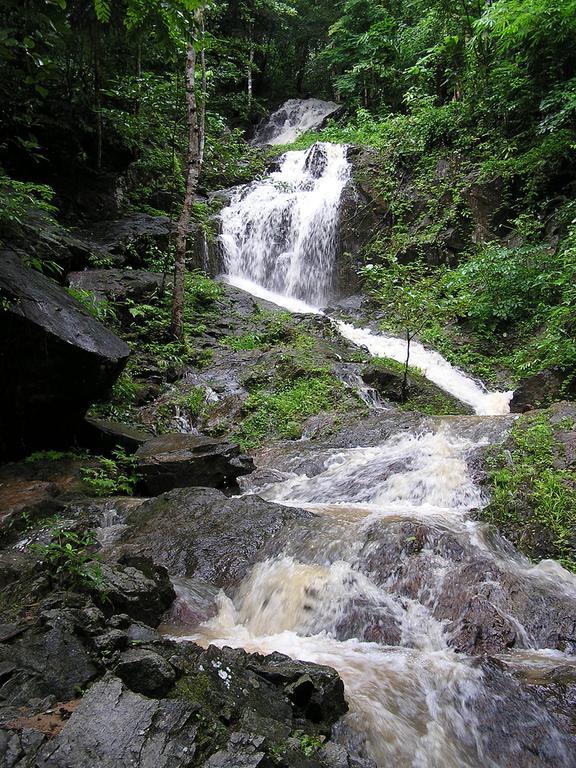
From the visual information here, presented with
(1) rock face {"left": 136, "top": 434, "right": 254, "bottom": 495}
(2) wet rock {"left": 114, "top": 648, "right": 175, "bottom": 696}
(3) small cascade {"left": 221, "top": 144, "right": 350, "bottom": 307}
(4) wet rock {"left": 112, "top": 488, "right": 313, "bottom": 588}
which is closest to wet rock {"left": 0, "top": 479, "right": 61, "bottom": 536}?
(4) wet rock {"left": 112, "top": 488, "right": 313, "bottom": 588}

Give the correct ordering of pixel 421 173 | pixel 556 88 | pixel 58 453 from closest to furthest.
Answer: pixel 58 453 < pixel 556 88 < pixel 421 173

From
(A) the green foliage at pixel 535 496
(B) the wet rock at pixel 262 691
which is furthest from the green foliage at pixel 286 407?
(B) the wet rock at pixel 262 691

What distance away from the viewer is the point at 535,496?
495 centimetres

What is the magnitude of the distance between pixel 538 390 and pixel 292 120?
23.4 metres

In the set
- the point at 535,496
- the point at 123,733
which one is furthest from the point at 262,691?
the point at 535,496

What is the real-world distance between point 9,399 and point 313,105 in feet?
87.7

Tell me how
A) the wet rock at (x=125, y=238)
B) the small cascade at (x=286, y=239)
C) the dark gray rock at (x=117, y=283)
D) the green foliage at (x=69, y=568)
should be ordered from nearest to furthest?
the green foliage at (x=69, y=568) → the dark gray rock at (x=117, y=283) → the wet rock at (x=125, y=238) → the small cascade at (x=286, y=239)

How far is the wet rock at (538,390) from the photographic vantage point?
26.5 feet

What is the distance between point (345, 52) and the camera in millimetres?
24250

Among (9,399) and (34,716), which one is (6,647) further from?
(9,399)

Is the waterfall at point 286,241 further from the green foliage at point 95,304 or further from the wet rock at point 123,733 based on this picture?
the wet rock at point 123,733

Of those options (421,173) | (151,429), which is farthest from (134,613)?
(421,173)

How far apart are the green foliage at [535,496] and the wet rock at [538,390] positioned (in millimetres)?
2348

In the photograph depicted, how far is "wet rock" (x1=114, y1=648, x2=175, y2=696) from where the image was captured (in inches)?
89.8
